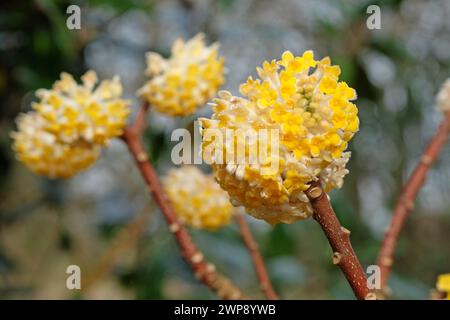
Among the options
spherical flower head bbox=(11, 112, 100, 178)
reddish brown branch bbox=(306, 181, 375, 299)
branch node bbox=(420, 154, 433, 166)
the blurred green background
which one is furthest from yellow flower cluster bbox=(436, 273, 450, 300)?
the blurred green background

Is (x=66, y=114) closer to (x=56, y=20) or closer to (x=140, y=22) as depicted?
(x=56, y=20)

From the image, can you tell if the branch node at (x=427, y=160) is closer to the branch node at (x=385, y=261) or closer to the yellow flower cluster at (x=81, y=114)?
the branch node at (x=385, y=261)

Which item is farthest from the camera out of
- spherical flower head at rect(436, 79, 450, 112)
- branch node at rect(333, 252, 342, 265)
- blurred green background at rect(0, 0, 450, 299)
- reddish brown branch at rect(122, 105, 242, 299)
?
blurred green background at rect(0, 0, 450, 299)

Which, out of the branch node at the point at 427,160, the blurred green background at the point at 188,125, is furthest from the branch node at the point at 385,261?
the blurred green background at the point at 188,125

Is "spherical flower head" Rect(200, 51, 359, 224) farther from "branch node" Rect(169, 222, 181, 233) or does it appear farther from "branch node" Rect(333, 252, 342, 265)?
"branch node" Rect(169, 222, 181, 233)

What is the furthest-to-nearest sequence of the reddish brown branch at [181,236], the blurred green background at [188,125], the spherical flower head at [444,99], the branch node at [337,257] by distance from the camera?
1. the blurred green background at [188,125]
2. the spherical flower head at [444,99]
3. the reddish brown branch at [181,236]
4. the branch node at [337,257]

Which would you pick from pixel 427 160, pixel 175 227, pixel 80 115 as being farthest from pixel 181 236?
pixel 427 160
